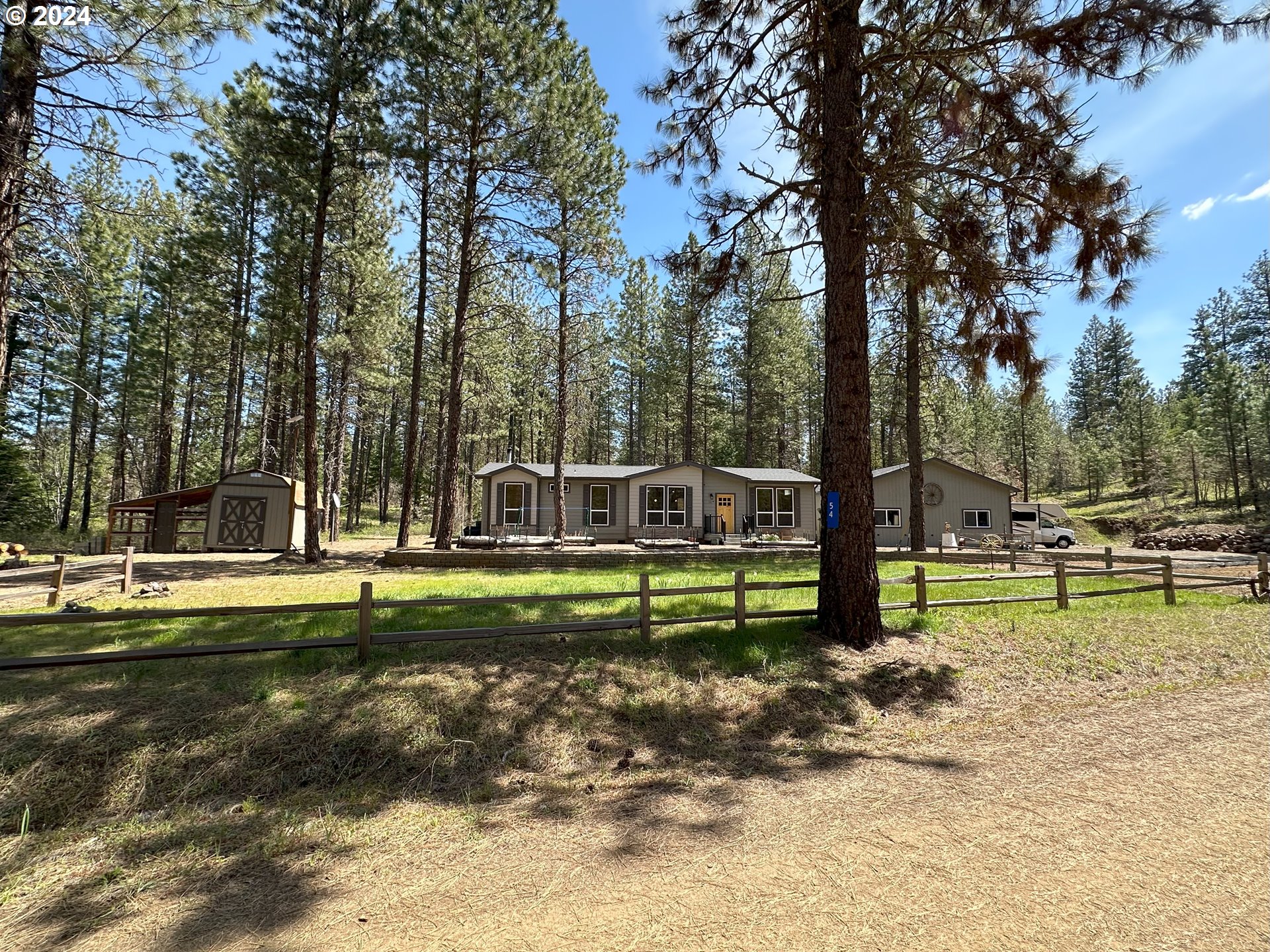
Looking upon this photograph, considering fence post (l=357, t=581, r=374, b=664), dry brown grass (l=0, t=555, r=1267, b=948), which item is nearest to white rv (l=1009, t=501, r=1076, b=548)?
dry brown grass (l=0, t=555, r=1267, b=948)

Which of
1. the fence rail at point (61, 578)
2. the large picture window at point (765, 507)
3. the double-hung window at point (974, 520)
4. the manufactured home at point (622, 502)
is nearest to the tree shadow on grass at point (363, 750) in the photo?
the fence rail at point (61, 578)

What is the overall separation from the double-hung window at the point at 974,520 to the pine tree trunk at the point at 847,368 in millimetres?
23814

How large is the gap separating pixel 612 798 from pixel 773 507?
23.6 meters

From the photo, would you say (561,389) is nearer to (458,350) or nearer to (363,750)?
(458,350)

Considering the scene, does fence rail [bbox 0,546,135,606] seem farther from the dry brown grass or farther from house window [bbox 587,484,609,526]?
house window [bbox 587,484,609,526]

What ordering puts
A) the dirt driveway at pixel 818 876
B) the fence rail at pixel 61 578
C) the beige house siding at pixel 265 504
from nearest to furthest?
the dirt driveway at pixel 818 876, the fence rail at pixel 61 578, the beige house siding at pixel 265 504

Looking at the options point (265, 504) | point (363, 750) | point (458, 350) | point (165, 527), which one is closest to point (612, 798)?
point (363, 750)

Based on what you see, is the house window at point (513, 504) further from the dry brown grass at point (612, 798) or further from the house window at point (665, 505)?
the dry brown grass at point (612, 798)

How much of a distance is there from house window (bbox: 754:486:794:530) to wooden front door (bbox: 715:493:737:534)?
1.13 metres

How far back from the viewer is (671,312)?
3288 centimetres

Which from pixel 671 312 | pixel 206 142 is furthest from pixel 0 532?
pixel 671 312

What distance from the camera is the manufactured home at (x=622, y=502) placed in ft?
80.4

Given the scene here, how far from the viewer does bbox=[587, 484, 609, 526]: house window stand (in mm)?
24938

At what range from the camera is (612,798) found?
388cm
